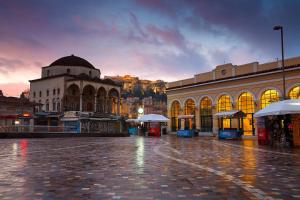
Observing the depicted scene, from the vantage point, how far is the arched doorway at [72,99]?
5593cm

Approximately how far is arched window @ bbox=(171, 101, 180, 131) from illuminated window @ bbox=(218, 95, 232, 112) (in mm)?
8336

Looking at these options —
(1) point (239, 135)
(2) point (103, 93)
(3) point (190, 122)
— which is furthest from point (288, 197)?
(2) point (103, 93)

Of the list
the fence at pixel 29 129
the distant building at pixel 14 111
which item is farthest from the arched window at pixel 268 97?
the distant building at pixel 14 111

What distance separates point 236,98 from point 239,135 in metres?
8.22

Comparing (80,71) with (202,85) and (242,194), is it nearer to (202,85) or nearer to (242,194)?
(202,85)

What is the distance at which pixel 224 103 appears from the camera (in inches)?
1622

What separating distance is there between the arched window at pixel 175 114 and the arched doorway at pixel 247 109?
11627mm

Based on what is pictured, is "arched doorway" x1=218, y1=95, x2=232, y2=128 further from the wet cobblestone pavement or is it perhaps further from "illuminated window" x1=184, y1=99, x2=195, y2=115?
the wet cobblestone pavement

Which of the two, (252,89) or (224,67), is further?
(224,67)

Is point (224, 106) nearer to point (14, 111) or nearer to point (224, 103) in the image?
point (224, 103)

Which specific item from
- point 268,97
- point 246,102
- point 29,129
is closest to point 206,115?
point 246,102

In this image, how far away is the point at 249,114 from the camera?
1485 inches

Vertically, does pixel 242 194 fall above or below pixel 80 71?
below

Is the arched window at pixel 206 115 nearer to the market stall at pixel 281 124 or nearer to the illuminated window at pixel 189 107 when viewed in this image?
the illuminated window at pixel 189 107
